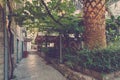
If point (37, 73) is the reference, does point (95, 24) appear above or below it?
above

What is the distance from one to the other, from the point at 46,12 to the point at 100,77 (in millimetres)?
3743

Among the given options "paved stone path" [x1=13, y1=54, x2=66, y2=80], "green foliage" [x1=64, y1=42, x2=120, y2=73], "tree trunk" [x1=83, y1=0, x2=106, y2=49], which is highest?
"tree trunk" [x1=83, y1=0, x2=106, y2=49]

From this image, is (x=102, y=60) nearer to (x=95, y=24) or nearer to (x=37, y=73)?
(x=95, y=24)

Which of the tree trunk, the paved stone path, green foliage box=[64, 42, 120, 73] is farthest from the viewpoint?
the paved stone path

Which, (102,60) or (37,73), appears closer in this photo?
(102,60)

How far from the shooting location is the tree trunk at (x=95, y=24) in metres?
9.75

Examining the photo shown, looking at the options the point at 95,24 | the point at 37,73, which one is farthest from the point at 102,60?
the point at 37,73

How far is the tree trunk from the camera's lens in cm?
975

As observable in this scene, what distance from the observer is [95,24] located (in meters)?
9.76

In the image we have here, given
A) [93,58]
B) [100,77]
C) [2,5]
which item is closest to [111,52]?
[93,58]

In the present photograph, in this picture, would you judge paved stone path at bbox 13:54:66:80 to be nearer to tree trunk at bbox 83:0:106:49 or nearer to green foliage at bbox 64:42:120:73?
green foliage at bbox 64:42:120:73

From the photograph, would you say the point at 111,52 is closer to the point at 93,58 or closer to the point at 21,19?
the point at 93,58

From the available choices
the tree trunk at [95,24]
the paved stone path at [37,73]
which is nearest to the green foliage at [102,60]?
the tree trunk at [95,24]

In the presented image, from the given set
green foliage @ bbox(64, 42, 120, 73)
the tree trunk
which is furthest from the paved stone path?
the tree trunk
